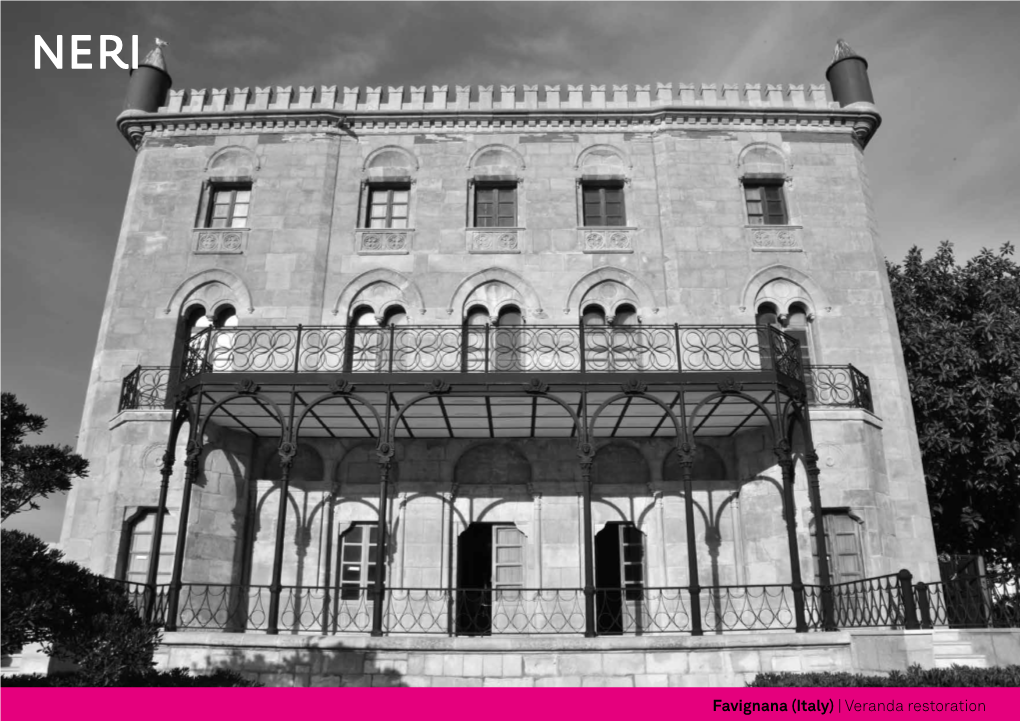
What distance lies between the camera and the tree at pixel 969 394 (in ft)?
56.5

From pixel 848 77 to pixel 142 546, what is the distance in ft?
60.9

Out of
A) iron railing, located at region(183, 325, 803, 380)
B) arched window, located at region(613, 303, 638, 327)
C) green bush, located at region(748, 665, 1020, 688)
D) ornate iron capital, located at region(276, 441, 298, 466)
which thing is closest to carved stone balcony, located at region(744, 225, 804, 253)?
iron railing, located at region(183, 325, 803, 380)

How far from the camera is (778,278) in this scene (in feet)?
56.4

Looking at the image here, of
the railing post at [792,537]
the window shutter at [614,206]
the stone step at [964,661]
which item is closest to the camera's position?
the stone step at [964,661]

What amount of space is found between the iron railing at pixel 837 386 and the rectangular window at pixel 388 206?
9.31m

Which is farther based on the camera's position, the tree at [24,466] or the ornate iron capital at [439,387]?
the ornate iron capital at [439,387]

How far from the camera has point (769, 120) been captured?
18.7 meters

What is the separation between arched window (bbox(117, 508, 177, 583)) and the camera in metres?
14.8

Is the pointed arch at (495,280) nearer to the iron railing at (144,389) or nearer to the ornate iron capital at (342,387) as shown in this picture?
the ornate iron capital at (342,387)

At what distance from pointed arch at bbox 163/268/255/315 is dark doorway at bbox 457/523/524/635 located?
6682 mm

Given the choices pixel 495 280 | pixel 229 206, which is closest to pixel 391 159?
pixel 229 206

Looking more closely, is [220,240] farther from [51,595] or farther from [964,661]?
[964,661]

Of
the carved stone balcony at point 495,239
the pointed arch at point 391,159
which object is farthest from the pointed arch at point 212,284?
the carved stone balcony at point 495,239
